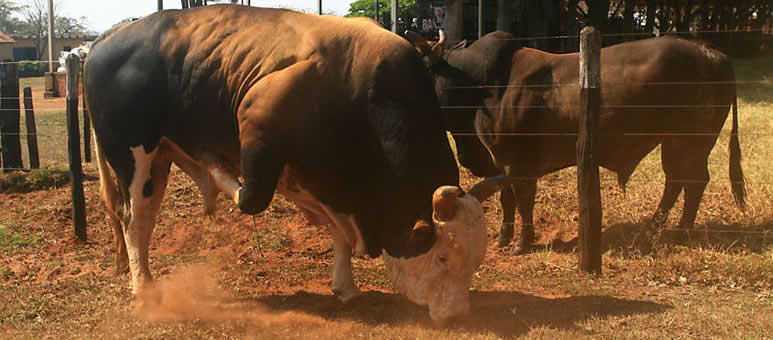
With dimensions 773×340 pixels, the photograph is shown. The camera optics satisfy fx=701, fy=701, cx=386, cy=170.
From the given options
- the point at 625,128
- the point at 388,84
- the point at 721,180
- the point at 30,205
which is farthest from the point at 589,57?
the point at 30,205

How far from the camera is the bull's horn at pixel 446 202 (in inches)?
166

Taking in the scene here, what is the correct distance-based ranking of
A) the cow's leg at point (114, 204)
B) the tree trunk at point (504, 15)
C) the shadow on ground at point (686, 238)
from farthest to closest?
the tree trunk at point (504, 15) < the shadow on ground at point (686, 238) < the cow's leg at point (114, 204)

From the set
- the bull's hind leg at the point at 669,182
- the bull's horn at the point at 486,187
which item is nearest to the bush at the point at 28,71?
the bull's hind leg at the point at 669,182

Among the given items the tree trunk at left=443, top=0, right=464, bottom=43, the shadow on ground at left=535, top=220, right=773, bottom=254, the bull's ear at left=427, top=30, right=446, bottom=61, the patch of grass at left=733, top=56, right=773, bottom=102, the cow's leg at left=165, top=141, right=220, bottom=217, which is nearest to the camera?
the cow's leg at left=165, top=141, right=220, bottom=217

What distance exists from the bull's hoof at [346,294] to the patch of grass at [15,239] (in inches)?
144

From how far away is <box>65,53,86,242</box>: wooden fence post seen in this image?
7.20 meters

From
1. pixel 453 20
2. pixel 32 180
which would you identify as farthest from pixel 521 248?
pixel 453 20

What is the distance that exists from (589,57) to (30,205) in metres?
6.50

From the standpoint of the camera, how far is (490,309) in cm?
498

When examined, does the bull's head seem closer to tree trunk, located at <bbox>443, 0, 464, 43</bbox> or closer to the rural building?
tree trunk, located at <bbox>443, 0, 464, 43</bbox>

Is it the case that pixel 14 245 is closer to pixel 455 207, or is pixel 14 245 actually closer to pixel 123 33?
pixel 123 33

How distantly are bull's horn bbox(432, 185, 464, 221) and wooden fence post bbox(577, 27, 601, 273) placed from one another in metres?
1.92

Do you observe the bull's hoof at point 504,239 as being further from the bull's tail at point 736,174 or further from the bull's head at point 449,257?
the bull's head at point 449,257

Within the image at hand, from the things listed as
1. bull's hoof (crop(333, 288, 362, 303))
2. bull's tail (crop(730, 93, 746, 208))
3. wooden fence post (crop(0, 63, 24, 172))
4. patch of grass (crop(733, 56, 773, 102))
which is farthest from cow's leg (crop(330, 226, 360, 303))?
patch of grass (crop(733, 56, 773, 102))
